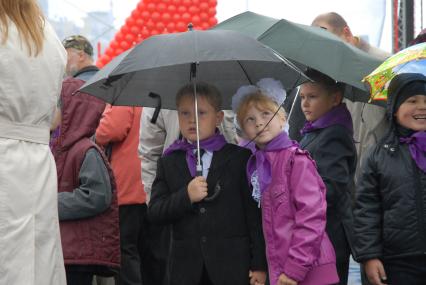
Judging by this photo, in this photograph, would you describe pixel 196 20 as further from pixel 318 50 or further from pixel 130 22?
pixel 318 50

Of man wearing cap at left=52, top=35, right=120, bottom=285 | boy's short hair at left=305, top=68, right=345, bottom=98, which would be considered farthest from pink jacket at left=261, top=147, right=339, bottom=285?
man wearing cap at left=52, top=35, right=120, bottom=285

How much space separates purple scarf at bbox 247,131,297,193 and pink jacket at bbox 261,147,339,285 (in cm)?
3

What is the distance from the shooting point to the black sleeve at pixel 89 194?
15.2 feet

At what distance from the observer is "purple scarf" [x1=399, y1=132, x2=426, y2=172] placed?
14.8 feet

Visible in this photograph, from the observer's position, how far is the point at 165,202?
435cm

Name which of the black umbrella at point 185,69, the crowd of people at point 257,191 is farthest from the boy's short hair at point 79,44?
the black umbrella at point 185,69

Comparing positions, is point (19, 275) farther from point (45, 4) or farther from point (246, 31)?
point (45, 4)

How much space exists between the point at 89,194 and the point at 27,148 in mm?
1267

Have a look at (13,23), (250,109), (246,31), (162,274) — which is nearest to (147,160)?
(162,274)

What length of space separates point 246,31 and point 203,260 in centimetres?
169

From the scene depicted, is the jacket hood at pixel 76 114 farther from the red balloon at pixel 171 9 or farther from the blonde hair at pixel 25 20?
the red balloon at pixel 171 9

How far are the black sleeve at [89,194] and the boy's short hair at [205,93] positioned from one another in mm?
591

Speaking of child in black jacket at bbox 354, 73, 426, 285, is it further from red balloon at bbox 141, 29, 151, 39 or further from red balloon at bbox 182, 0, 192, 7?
red balloon at bbox 141, 29, 151, 39

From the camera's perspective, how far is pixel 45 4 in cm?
1422
